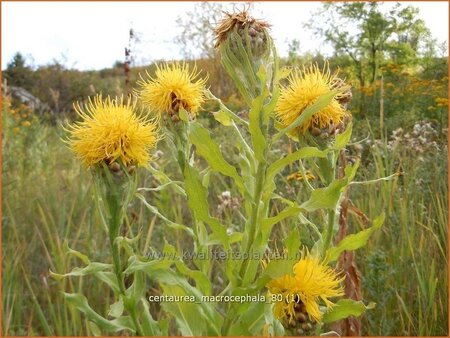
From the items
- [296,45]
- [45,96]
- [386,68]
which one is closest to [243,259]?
[296,45]

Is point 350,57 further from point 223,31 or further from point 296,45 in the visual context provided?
point 223,31

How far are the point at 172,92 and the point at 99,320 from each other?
0.60 metres

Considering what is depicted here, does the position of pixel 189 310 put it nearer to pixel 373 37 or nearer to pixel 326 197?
pixel 326 197

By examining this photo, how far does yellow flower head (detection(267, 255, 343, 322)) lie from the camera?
4.17ft

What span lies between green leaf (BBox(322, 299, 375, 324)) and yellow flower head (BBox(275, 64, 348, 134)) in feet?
1.43

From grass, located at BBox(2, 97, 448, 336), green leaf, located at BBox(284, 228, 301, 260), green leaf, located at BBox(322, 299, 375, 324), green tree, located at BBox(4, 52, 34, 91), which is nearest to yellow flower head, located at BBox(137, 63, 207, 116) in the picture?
grass, located at BBox(2, 97, 448, 336)

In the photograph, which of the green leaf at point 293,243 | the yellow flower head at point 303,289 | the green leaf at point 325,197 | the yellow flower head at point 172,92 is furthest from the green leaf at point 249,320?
the yellow flower head at point 172,92

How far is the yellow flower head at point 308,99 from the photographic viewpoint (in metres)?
1.38

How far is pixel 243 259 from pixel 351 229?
1.43 meters

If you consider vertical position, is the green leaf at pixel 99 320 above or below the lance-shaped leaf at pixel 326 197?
below

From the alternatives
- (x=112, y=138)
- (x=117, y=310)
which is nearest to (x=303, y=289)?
(x=117, y=310)

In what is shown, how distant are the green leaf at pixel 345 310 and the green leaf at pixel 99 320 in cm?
48

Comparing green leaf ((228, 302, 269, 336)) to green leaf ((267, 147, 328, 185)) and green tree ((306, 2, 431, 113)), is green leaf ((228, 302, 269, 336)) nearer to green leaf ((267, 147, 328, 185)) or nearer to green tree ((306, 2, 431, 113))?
green leaf ((267, 147, 328, 185))

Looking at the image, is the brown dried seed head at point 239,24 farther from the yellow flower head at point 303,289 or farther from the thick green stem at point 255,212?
the yellow flower head at point 303,289
